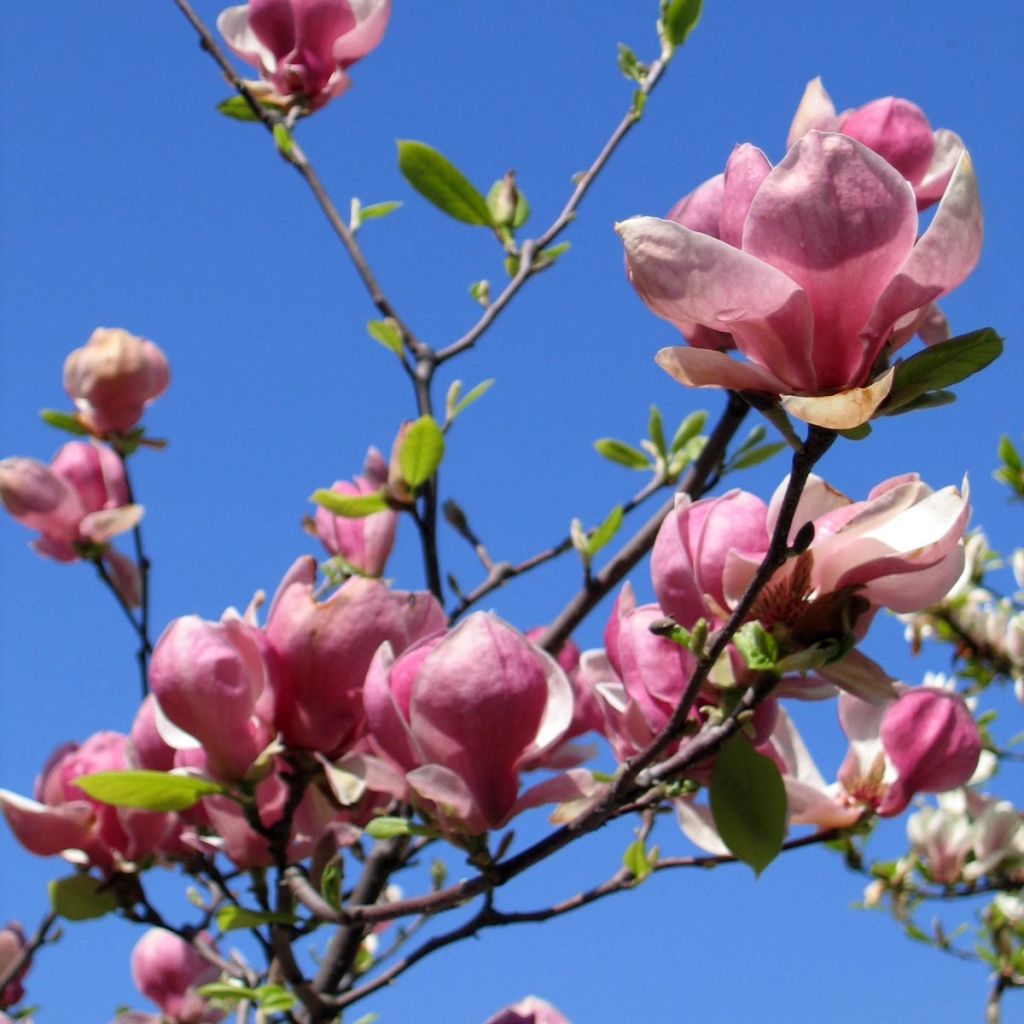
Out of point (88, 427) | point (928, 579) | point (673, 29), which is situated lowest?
point (928, 579)

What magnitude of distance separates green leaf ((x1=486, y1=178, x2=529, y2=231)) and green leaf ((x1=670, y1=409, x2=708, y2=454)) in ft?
1.04

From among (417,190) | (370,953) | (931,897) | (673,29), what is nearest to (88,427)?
(417,190)

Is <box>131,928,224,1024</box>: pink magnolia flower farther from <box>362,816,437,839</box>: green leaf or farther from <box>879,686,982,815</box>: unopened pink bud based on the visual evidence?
<box>879,686,982,815</box>: unopened pink bud

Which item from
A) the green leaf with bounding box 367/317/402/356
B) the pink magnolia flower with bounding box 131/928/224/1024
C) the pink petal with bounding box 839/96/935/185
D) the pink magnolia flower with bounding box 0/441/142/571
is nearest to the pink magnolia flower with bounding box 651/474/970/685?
the pink petal with bounding box 839/96/935/185

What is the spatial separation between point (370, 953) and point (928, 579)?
1.36 m

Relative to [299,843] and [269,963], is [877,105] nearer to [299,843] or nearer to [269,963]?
[299,843]

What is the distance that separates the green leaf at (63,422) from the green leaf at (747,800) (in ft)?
4.28

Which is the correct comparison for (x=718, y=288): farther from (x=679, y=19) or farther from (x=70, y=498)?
(x=70, y=498)

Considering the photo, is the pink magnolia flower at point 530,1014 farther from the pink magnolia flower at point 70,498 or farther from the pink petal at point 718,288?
the pink magnolia flower at point 70,498

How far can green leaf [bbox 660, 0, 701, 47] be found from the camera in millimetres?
1494

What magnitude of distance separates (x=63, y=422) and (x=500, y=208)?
768mm

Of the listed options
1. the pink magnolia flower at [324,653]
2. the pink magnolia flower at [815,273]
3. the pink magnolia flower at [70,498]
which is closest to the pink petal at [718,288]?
the pink magnolia flower at [815,273]

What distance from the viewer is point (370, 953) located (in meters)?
1.81

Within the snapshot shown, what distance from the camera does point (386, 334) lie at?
134 cm
